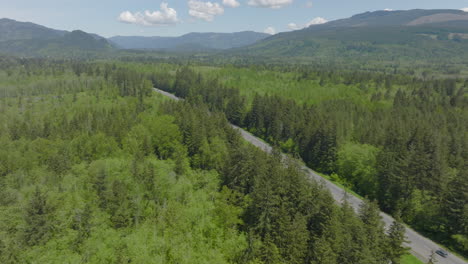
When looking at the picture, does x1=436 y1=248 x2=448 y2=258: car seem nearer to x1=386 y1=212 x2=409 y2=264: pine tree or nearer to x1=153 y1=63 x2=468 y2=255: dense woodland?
x1=153 y1=63 x2=468 y2=255: dense woodland

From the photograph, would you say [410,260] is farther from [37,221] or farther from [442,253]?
[37,221]

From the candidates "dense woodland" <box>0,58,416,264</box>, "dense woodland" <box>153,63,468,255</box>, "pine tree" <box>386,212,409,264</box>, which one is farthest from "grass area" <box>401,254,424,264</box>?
"dense woodland" <box>153,63,468,255</box>

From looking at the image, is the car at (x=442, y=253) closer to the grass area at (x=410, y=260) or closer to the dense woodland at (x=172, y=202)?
the grass area at (x=410, y=260)

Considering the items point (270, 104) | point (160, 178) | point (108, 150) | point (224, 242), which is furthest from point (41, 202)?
point (270, 104)

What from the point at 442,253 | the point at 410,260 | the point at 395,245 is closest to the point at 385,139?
the point at 442,253

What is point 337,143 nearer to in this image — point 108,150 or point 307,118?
point 307,118
